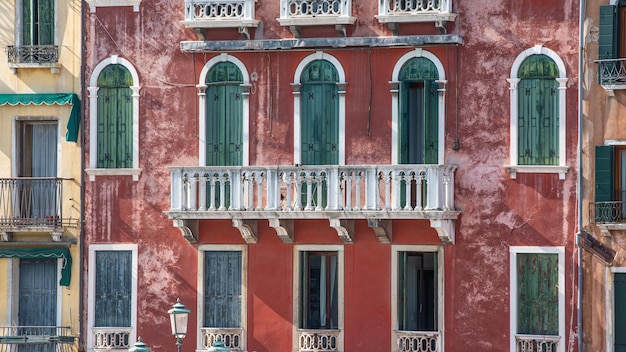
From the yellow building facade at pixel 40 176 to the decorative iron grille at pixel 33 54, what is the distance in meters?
0.02

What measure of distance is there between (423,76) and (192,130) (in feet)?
18.6

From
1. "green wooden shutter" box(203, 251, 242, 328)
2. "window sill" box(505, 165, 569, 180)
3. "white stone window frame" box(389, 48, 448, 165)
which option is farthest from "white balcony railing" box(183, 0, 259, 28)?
"window sill" box(505, 165, 569, 180)

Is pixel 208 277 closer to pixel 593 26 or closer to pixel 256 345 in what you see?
pixel 256 345

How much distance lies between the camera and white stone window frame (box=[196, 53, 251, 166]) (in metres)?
44.2

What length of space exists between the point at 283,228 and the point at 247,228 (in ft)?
2.94

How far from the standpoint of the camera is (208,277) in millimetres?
44438

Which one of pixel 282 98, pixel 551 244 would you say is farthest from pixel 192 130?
pixel 551 244

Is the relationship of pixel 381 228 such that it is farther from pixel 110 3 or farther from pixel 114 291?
pixel 110 3

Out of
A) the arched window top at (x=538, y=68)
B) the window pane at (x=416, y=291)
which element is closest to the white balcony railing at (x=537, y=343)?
the window pane at (x=416, y=291)

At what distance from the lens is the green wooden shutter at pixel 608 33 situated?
41.5 meters

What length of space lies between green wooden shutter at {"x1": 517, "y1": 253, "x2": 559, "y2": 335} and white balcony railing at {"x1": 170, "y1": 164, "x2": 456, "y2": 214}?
7.38 ft

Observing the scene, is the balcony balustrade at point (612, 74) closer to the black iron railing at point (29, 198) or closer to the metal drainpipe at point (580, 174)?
the metal drainpipe at point (580, 174)

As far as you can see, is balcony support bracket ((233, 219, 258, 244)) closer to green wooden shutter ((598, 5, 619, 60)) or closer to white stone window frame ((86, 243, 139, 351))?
white stone window frame ((86, 243, 139, 351))

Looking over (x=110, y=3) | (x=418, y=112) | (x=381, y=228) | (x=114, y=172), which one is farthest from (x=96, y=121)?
(x=418, y=112)
